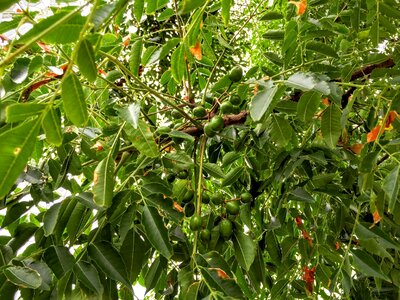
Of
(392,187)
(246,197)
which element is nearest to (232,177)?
(246,197)

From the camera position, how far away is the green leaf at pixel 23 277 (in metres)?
0.74

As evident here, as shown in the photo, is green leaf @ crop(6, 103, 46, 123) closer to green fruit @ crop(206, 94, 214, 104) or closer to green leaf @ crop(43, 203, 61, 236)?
green leaf @ crop(43, 203, 61, 236)

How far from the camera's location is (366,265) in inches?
38.5

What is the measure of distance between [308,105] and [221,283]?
322 mm

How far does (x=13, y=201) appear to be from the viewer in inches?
39.2

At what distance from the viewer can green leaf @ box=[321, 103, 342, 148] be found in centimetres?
86

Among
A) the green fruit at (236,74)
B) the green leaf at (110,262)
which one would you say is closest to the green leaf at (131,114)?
the green leaf at (110,262)

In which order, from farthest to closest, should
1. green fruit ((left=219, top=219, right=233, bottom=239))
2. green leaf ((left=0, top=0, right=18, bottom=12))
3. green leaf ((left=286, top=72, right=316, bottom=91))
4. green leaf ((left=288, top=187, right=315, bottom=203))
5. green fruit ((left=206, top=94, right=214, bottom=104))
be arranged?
green fruit ((left=206, top=94, right=214, bottom=104)) < green leaf ((left=288, top=187, right=315, bottom=203)) < green fruit ((left=219, top=219, right=233, bottom=239)) < green leaf ((left=286, top=72, right=316, bottom=91)) < green leaf ((left=0, top=0, right=18, bottom=12))

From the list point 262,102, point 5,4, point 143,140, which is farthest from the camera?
point 143,140

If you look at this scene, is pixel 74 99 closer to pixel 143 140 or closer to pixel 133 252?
pixel 143 140

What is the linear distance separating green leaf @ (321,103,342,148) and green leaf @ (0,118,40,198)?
0.54 metres

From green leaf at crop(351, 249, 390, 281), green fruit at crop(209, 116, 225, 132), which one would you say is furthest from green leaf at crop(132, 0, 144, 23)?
green leaf at crop(351, 249, 390, 281)

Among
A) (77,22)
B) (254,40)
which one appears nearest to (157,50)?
(77,22)

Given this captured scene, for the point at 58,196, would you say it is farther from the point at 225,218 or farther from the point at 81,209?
the point at 225,218
